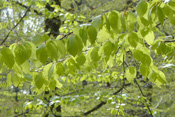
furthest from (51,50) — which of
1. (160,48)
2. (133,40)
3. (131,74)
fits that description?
(160,48)

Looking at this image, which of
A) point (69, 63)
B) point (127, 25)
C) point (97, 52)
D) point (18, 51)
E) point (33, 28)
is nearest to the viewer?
point (18, 51)

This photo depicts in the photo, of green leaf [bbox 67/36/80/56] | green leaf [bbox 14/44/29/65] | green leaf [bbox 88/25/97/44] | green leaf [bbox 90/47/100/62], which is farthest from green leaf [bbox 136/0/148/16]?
green leaf [bbox 14/44/29/65]

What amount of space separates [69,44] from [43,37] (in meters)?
0.31

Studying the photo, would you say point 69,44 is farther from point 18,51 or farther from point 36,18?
point 36,18

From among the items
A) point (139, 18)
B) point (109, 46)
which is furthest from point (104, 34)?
point (139, 18)

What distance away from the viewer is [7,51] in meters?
0.81

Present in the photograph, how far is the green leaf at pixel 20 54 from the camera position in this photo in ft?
2.63

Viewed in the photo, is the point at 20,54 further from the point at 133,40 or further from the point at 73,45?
the point at 133,40

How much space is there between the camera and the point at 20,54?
0.81 metres

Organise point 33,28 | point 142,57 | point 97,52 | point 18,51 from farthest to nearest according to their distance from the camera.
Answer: point 33,28, point 97,52, point 142,57, point 18,51

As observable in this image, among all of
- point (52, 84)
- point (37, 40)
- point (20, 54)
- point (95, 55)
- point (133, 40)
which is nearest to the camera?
point (20, 54)

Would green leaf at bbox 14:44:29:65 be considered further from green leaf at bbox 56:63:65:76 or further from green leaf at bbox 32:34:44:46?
green leaf at bbox 56:63:65:76

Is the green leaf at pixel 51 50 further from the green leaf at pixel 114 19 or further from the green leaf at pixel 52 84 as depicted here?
the green leaf at pixel 52 84

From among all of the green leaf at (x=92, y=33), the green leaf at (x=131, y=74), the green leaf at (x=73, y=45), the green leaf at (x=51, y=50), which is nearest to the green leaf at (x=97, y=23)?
the green leaf at (x=92, y=33)
